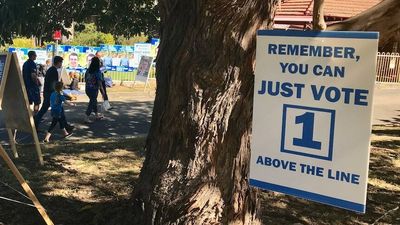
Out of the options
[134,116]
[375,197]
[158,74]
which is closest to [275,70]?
[158,74]

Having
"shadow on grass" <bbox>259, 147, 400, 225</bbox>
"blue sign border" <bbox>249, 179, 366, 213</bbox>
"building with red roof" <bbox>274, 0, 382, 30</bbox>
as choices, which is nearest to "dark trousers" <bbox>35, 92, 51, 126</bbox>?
"shadow on grass" <bbox>259, 147, 400, 225</bbox>

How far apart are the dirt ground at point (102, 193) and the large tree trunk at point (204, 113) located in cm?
69

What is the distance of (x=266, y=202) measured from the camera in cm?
554

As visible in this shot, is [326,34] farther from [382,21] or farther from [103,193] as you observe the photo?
[103,193]

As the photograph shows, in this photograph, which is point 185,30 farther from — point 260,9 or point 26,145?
point 26,145

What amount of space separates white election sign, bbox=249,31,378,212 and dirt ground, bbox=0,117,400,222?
5.99ft

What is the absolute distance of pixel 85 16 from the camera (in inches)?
415

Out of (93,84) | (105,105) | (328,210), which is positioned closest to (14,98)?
(328,210)

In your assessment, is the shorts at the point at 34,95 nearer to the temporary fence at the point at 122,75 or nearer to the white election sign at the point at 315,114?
the white election sign at the point at 315,114

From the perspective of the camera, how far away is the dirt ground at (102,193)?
4.75 meters

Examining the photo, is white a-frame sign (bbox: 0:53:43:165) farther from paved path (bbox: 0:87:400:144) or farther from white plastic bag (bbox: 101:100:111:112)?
white plastic bag (bbox: 101:100:111:112)

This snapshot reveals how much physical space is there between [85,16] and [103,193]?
5911 mm

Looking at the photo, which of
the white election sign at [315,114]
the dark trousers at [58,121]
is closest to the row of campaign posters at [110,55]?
the dark trousers at [58,121]

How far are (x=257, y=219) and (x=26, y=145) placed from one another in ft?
18.6
